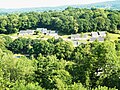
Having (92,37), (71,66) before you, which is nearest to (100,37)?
(92,37)

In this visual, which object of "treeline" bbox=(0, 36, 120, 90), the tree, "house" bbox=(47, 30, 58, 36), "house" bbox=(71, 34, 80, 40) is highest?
"treeline" bbox=(0, 36, 120, 90)

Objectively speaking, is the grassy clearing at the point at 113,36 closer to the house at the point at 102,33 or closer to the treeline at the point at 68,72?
the house at the point at 102,33

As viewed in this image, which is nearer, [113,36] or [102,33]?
[113,36]

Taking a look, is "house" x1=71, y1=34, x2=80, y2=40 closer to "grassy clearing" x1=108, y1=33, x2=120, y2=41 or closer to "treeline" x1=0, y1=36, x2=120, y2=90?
"grassy clearing" x1=108, y1=33, x2=120, y2=41

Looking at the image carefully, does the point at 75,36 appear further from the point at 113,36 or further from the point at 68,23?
the point at 113,36

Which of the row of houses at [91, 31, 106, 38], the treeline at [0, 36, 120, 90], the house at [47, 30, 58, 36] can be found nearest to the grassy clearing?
the row of houses at [91, 31, 106, 38]

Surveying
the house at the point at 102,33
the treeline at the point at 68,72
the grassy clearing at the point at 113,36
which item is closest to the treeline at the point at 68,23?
the house at the point at 102,33

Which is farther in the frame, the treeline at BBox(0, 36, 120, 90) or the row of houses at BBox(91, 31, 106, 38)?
the row of houses at BBox(91, 31, 106, 38)

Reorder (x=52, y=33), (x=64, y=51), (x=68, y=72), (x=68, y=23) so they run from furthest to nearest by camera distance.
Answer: (x=68, y=23)
(x=52, y=33)
(x=64, y=51)
(x=68, y=72)

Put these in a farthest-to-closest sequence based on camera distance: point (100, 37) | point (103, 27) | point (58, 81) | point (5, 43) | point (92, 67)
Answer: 1. point (103, 27)
2. point (100, 37)
3. point (5, 43)
4. point (92, 67)
5. point (58, 81)

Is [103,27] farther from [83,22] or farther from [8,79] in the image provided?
[8,79]

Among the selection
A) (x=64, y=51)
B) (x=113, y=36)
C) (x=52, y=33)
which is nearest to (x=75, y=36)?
(x=52, y=33)
